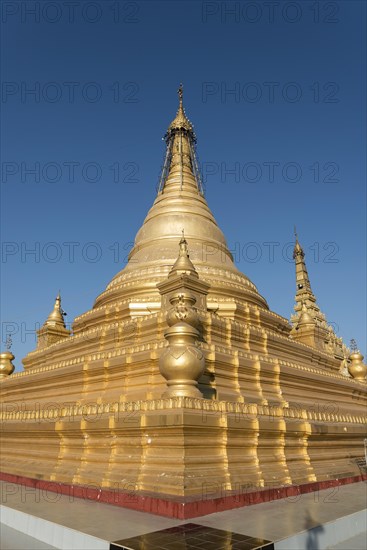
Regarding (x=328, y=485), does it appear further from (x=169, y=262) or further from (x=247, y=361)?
(x=169, y=262)

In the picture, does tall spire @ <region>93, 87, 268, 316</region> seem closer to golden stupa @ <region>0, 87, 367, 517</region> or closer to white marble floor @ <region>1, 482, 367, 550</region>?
golden stupa @ <region>0, 87, 367, 517</region>

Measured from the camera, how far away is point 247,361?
13672mm

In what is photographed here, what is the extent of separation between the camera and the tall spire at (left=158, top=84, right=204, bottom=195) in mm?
26812

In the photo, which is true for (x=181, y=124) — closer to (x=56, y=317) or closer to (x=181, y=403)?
(x=56, y=317)

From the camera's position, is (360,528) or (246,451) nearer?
(360,528)

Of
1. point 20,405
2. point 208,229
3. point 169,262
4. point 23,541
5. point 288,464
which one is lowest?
point 23,541

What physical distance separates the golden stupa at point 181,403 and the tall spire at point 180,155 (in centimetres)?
558

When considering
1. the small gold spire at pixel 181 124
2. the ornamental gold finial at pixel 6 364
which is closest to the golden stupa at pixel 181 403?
the ornamental gold finial at pixel 6 364

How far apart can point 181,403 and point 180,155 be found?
866 inches

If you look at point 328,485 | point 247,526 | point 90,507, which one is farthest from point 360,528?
point 90,507

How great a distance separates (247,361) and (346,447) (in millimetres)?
4287

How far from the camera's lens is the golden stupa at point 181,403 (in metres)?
9.22

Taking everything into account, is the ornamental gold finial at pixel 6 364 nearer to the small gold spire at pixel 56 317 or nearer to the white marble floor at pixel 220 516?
the small gold spire at pixel 56 317

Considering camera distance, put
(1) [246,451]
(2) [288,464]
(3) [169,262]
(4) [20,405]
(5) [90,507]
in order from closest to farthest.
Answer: (5) [90,507]
(1) [246,451]
(2) [288,464]
(4) [20,405]
(3) [169,262]
